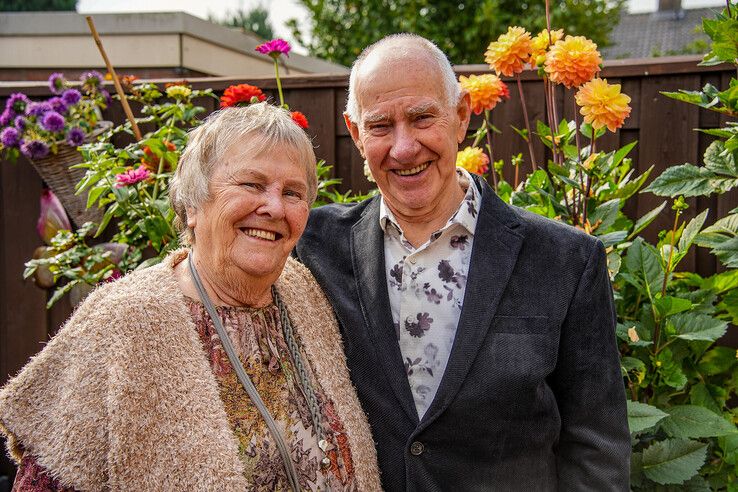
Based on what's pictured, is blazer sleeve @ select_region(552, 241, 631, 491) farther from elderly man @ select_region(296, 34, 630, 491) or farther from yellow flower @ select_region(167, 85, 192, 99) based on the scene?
yellow flower @ select_region(167, 85, 192, 99)

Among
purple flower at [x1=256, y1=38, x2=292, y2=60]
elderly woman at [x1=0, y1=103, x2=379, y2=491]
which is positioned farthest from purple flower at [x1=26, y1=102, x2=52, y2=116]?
elderly woman at [x1=0, y1=103, x2=379, y2=491]

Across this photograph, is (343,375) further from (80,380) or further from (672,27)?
(672,27)

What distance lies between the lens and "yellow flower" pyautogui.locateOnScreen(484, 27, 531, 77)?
241cm

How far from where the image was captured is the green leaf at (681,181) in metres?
2.26

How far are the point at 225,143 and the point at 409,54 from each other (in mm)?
523

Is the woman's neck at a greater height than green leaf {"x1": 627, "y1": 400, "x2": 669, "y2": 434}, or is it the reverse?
the woman's neck

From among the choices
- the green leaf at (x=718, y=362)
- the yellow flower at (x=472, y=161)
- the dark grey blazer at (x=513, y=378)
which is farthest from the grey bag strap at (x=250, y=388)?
the green leaf at (x=718, y=362)

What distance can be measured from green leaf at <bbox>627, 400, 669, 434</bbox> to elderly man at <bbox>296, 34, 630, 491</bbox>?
323 millimetres

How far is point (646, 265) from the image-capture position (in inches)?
91.8

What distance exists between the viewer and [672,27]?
23375 millimetres

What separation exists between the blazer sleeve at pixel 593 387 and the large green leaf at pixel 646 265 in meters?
0.60

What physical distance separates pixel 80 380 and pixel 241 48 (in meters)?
3.93

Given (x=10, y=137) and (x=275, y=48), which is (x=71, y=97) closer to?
(x=10, y=137)

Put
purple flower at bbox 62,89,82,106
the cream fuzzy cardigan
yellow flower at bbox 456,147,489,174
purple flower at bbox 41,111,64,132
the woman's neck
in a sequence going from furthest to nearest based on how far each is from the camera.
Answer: purple flower at bbox 62,89,82,106, purple flower at bbox 41,111,64,132, yellow flower at bbox 456,147,489,174, the woman's neck, the cream fuzzy cardigan
